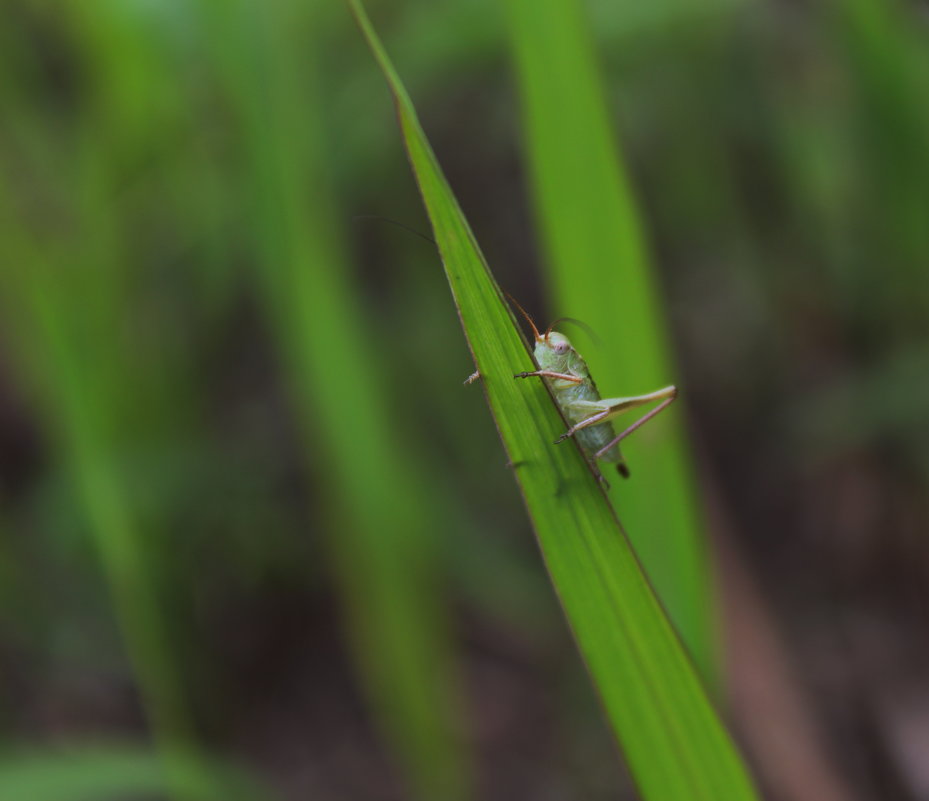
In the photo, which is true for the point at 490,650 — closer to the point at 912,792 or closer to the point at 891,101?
the point at 912,792

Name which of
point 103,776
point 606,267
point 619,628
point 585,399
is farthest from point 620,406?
point 103,776

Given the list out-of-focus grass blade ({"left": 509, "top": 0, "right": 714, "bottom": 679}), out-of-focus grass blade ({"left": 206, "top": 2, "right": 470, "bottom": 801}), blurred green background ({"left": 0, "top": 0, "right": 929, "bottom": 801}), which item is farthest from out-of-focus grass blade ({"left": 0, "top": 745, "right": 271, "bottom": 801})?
out-of-focus grass blade ({"left": 509, "top": 0, "right": 714, "bottom": 679})

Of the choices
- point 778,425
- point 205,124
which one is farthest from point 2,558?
point 778,425

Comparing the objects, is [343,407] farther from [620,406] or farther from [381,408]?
[620,406]

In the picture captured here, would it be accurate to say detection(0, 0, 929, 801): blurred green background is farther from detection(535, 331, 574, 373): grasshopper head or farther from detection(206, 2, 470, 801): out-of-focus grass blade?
detection(535, 331, 574, 373): grasshopper head

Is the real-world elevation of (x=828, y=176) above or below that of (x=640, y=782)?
above

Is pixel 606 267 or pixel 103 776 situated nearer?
pixel 606 267
